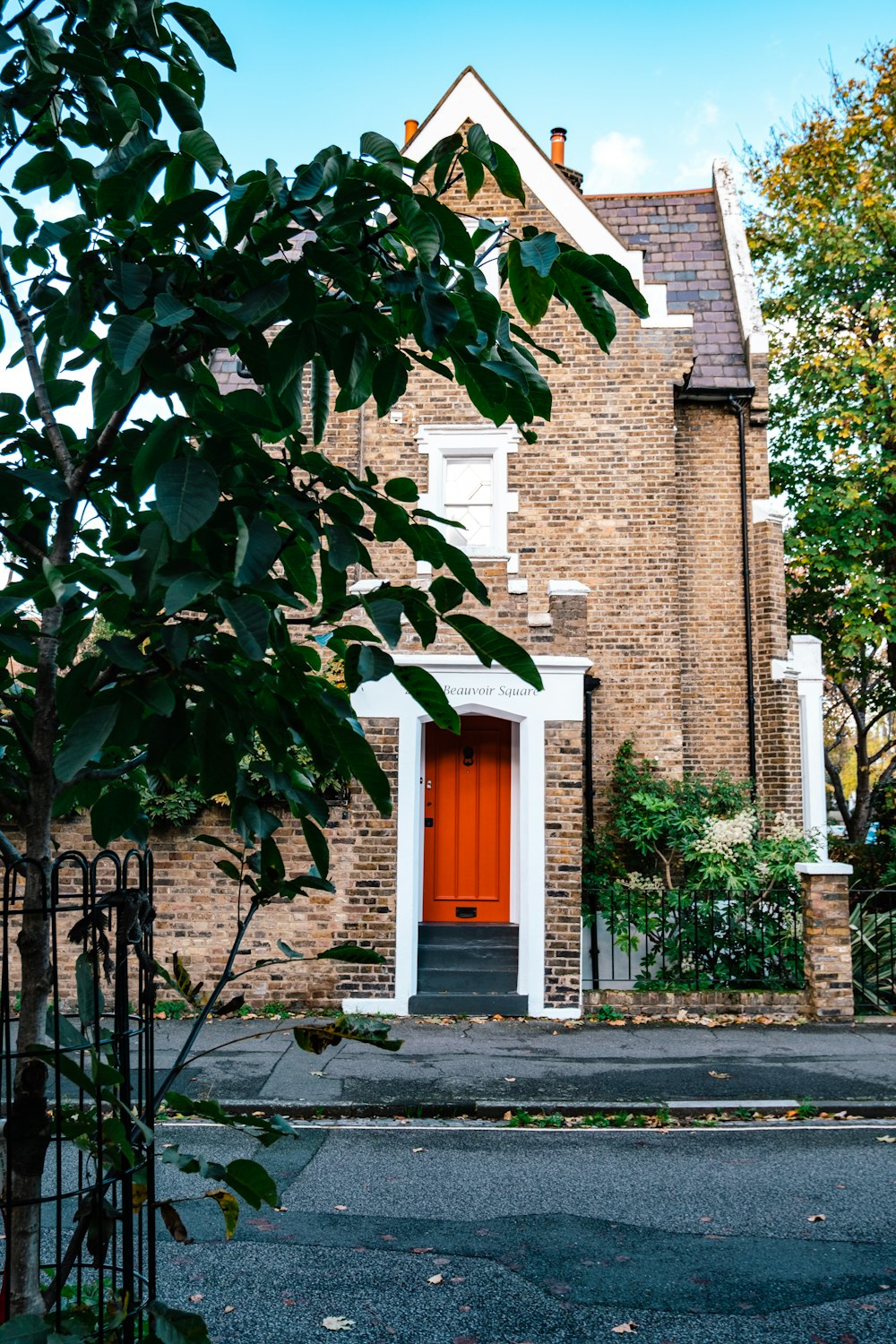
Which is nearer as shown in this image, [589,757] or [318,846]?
[318,846]

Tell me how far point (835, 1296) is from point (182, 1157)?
383 cm

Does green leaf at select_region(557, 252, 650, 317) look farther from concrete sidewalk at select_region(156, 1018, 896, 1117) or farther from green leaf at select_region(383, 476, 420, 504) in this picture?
concrete sidewalk at select_region(156, 1018, 896, 1117)

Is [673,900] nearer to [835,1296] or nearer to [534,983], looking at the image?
[534,983]

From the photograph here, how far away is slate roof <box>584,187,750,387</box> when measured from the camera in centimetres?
1612

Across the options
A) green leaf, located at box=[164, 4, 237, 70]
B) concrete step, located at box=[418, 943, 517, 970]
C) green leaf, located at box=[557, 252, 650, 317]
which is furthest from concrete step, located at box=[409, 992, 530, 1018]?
green leaf, located at box=[557, 252, 650, 317]

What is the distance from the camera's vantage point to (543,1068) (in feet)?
30.8

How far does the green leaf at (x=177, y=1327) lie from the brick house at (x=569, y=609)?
9.40 m

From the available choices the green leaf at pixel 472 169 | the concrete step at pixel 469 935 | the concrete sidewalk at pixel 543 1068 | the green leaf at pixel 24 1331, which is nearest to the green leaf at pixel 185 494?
the green leaf at pixel 472 169

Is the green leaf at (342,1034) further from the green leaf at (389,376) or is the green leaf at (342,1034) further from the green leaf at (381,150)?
the green leaf at (381,150)

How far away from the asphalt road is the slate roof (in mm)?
11418

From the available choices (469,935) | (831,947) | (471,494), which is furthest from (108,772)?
(471,494)

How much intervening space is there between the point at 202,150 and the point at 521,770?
1064 cm

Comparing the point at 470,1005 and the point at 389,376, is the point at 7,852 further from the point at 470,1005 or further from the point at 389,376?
the point at 470,1005

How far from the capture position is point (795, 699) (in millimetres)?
15180
